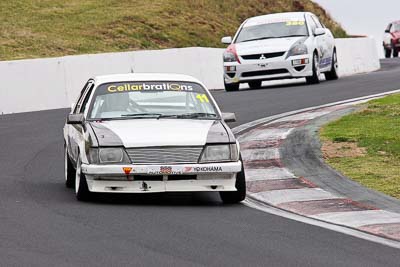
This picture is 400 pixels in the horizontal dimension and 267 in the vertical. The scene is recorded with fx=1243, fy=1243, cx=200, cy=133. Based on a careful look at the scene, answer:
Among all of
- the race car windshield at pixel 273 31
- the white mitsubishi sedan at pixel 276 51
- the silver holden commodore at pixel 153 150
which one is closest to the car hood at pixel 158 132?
the silver holden commodore at pixel 153 150

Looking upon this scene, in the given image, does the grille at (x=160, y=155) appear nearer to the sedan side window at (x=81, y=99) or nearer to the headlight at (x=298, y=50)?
the sedan side window at (x=81, y=99)

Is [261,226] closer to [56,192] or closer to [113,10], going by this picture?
[56,192]

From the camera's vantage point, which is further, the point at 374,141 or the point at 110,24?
the point at 110,24

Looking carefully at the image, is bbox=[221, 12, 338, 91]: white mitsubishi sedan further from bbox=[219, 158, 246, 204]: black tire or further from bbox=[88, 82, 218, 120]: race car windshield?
bbox=[219, 158, 246, 204]: black tire

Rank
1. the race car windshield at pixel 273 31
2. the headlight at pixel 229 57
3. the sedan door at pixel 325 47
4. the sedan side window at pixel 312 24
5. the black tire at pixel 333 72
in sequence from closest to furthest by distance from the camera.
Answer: the headlight at pixel 229 57 → the race car windshield at pixel 273 31 → the sedan door at pixel 325 47 → the sedan side window at pixel 312 24 → the black tire at pixel 333 72

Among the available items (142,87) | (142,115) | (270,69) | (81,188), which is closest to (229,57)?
(270,69)

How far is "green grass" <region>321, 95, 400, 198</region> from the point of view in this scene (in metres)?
13.1

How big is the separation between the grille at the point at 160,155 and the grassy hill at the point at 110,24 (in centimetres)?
2515

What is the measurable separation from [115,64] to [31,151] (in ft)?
38.6

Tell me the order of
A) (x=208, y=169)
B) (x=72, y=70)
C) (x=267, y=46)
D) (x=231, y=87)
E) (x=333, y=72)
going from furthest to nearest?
(x=333, y=72), (x=231, y=87), (x=267, y=46), (x=72, y=70), (x=208, y=169)

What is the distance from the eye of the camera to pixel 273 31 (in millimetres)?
27922

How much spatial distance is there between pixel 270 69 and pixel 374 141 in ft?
35.6

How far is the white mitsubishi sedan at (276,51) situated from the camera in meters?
26.8

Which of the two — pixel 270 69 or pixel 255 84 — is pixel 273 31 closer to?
pixel 270 69
